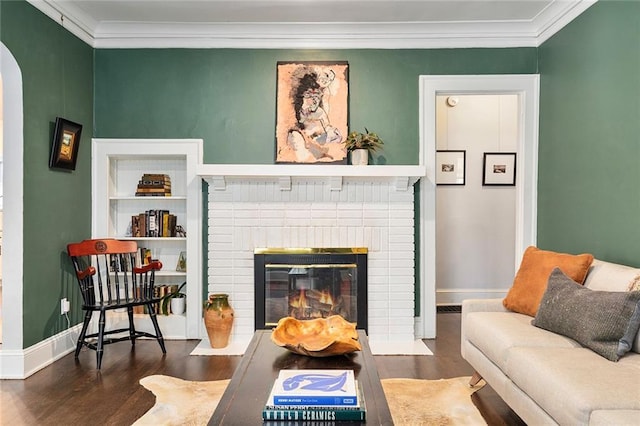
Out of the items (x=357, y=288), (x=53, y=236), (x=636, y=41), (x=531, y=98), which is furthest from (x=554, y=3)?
(x=53, y=236)


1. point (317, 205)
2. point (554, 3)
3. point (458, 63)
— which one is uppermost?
point (554, 3)

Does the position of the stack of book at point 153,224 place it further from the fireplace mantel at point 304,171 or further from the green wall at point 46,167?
the fireplace mantel at point 304,171

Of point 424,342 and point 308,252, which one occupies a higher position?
point 308,252

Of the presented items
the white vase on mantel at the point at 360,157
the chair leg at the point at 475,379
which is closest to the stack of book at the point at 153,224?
the white vase on mantel at the point at 360,157

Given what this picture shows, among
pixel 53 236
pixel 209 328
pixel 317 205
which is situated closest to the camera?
pixel 53 236

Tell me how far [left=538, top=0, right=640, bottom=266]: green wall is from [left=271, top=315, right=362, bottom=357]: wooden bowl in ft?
6.02

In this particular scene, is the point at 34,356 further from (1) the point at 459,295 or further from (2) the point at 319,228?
(1) the point at 459,295

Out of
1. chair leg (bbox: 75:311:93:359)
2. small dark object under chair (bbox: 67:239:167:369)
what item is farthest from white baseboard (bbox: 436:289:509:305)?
chair leg (bbox: 75:311:93:359)

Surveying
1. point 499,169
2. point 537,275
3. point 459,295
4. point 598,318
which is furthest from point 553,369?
point 499,169

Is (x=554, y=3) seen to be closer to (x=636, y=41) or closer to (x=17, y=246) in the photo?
(x=636, y=41)

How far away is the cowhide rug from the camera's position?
8.50 ft

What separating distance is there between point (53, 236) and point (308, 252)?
6.58 ft

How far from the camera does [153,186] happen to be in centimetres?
444

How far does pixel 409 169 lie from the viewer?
13.7ft
